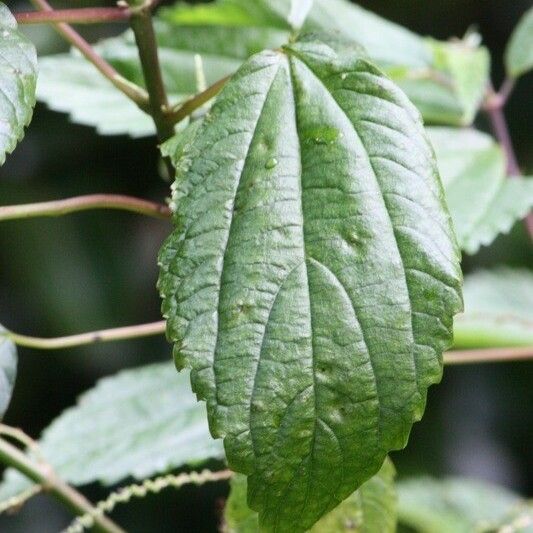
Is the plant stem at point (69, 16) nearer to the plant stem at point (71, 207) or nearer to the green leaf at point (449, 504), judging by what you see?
the plant stem at point (71, 207)

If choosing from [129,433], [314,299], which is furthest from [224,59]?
[314,299]

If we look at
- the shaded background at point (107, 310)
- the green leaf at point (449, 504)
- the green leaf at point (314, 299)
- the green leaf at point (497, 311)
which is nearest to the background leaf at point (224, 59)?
the green leaf at point (497, 311)

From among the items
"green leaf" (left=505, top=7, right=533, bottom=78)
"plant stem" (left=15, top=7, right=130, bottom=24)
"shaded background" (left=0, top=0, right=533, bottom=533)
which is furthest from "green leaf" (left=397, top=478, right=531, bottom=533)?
"plant stem" (left=15, top=7, right=130, bottom=24)

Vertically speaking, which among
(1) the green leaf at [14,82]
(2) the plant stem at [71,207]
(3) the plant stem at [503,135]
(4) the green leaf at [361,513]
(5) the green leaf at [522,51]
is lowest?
(4) the green leaf at [361,513]

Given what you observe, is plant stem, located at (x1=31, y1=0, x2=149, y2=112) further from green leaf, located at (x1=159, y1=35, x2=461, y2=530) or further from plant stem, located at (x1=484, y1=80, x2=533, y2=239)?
plant stem, located at (x1=484, y1=80, x2=533, y2=239)

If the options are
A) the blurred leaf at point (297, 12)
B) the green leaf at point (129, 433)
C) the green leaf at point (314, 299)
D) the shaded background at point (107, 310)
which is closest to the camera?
the green leaf at point (314, 299)

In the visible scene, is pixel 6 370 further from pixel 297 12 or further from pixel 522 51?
pixel 522 51
